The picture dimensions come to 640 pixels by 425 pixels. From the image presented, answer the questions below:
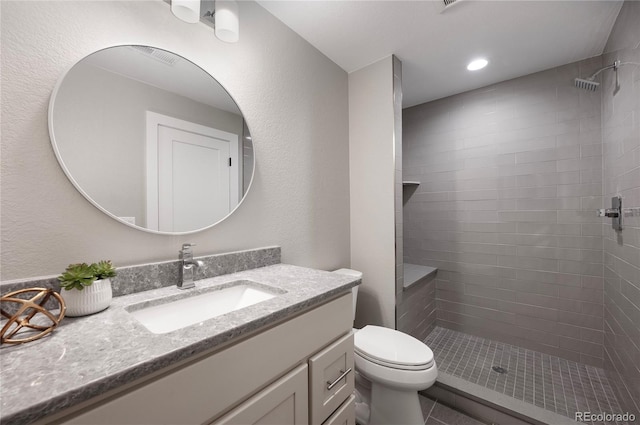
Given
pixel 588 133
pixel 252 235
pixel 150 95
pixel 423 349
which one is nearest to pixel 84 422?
pixel 252 235

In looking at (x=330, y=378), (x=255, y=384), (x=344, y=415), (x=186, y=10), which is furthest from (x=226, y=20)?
(x=344, y=415)

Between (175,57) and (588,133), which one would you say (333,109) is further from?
(588,133)

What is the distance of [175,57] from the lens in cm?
106

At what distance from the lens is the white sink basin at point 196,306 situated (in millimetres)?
835

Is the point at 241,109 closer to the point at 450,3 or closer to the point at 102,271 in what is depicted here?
the point at 102,271

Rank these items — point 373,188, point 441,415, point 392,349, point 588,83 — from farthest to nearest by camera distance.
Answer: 1. point 373,188
2. point 588,83
3. point 441,415
4. point 392,349

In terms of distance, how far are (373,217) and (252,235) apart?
0.98 m

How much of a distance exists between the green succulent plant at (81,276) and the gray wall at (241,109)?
0.13 m

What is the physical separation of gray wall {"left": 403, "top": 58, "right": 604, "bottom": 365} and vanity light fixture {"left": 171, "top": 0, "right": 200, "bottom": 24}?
230 cm

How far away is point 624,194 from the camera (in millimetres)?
1398

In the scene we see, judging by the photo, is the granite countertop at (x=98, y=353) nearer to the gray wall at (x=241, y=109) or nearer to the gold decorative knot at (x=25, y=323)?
the gold decorative knot at (x=25, y=323)

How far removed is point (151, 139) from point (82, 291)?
594mm

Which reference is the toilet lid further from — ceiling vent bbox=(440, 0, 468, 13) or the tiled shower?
ceiling vent bbox=(440, 0, 468, 13)

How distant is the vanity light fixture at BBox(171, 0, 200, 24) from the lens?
981mm
